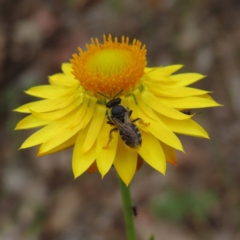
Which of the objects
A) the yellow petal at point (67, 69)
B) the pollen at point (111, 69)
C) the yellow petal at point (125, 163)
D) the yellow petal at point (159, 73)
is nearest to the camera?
the yellow petal at point (125, 163)

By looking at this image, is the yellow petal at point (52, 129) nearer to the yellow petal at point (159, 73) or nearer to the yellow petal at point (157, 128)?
the yellow petal at point (157, 128)

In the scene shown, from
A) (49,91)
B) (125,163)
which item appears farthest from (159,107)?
(49,91)

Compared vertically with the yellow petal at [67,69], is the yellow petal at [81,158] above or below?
below

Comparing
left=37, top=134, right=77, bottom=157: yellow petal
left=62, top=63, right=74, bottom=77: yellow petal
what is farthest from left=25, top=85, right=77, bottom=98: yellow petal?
left=37, top=134, right=77, bottom=157: yellow petal

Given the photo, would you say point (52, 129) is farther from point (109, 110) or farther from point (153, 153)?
point (153, 153)

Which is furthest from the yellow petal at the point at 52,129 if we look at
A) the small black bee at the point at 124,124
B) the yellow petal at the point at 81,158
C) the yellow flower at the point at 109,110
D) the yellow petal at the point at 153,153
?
the yellow petal at the point at 153,153

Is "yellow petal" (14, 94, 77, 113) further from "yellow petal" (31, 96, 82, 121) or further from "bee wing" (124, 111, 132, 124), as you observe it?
"bee wing" (124, 111, 132, 124)
